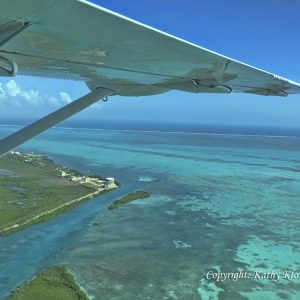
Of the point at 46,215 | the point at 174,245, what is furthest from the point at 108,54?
the point at 46,215

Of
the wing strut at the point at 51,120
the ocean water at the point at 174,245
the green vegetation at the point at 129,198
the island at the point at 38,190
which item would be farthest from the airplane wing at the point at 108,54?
the green vegetation at the point at 129,198

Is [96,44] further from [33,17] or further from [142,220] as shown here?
[142,220]

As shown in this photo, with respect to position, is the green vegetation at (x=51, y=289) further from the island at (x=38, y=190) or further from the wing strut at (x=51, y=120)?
the wing strut at (x=51, y=120)

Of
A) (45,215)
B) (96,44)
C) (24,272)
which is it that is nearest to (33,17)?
(96,44)

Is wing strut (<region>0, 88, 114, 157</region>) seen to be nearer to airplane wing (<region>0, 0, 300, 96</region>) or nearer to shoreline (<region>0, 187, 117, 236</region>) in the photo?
airplane wing (<region>0, 0, 300, 96</region>)

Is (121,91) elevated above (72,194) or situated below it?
above

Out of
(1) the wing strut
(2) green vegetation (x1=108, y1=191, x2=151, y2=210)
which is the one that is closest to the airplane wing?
(1) the wing strut

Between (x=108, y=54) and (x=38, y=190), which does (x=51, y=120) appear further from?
(x=38, y=190)
